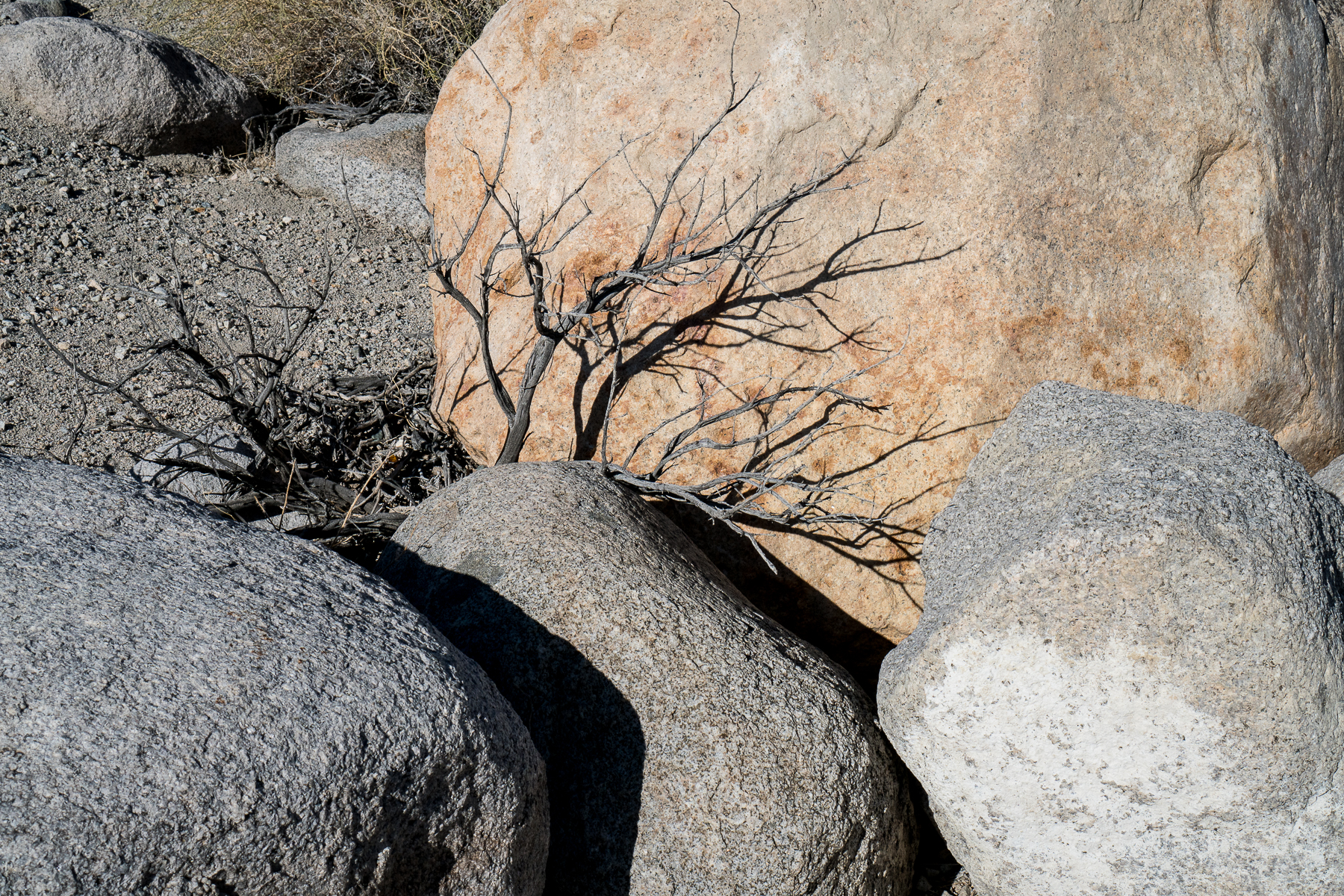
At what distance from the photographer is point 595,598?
81.9 inches

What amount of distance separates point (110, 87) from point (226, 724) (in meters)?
4.70

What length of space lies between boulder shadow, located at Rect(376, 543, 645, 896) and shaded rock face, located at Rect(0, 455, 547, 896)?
200 mm

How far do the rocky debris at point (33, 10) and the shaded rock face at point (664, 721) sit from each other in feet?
18.5

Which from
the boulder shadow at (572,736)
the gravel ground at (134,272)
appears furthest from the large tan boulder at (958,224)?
the gravel ground at (134,272)

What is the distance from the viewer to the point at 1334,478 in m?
2.37

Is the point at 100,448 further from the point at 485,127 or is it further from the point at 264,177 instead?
the point at 264,177

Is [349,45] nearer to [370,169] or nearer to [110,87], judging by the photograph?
[370,169]

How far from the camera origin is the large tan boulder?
247 centimetres

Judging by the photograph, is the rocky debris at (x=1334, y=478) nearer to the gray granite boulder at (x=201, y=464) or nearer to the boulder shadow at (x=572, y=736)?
the boulder shadow at (x=572, y=736)

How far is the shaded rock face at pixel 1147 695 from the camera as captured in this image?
1683 millimetres

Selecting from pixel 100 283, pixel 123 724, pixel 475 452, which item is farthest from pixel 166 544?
pixel 100 283

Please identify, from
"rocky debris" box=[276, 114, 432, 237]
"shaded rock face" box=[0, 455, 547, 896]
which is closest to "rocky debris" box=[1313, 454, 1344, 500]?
"shaded rock face" box=[0, 455, 547, 896]

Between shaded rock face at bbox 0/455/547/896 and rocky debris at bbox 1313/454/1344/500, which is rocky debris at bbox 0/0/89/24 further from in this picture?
rocky debris at bbox 1313/454/1344/500

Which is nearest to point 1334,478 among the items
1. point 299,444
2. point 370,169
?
point 299,444
